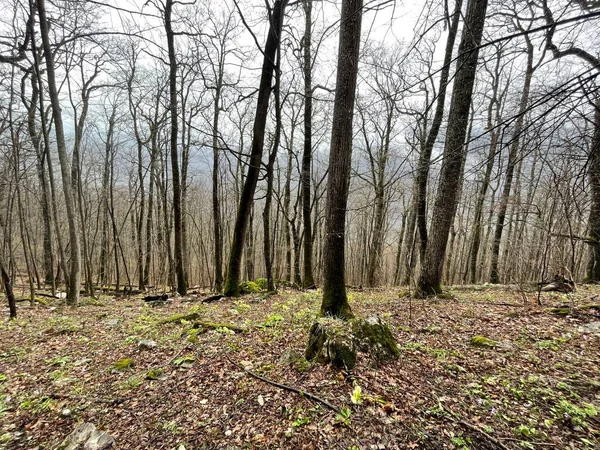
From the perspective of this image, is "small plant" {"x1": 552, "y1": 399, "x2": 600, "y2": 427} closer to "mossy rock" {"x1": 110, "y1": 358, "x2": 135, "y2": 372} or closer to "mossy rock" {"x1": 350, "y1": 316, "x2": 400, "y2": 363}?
"mossy rock" {"x1": 350, "y1": 316, "x2": 400, "y2": 363}

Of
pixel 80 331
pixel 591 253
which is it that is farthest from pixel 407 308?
pixel 591 253

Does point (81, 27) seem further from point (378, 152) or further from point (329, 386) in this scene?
point (378, 152)

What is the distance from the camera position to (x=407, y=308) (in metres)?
5.00

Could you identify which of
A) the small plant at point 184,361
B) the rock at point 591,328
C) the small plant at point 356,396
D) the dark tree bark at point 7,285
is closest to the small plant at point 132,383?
the small plant at point 184,361

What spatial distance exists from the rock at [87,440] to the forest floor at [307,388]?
0.09 m

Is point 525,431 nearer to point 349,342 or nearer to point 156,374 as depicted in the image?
point 349,342

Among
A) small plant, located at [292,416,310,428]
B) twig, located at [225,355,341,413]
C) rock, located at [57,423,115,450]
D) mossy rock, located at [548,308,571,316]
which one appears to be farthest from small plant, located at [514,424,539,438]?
rock, located at [57,423,115,450]

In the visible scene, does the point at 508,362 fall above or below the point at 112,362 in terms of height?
above

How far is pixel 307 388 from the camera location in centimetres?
269

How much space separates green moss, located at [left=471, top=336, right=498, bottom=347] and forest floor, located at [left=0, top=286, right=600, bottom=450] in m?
0.02

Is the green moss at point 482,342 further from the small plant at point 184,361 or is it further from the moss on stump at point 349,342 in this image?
the small plant at point 184,361

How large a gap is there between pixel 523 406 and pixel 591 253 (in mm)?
9259

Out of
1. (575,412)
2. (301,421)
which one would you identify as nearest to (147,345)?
(301,421)

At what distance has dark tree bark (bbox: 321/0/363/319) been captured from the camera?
3768 millimetres
